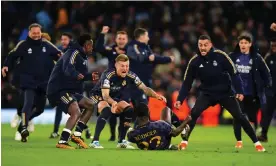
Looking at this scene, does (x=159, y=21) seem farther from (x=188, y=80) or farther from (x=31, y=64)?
(x=188, y=80)

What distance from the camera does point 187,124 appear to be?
14242 millimetres

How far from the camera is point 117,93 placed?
14602mm

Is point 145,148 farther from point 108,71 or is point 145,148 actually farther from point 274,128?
point 274,128

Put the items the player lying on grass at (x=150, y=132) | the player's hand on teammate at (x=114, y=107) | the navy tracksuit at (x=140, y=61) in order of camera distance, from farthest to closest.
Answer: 1. the navy tracksuit at (x=140, y=61)
2. the player's hand on teammate at (x=114, y=107)
3. the player lying on grass at (x=150, y=132)

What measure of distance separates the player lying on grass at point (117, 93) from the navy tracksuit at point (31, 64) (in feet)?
7.73

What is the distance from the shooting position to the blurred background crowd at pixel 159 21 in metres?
28.5

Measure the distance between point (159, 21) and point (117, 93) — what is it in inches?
614

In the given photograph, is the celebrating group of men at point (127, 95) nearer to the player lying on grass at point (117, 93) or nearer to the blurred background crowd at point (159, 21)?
the player lying on grass at point (117, 93)

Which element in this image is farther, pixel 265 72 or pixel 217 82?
pixel 265 72

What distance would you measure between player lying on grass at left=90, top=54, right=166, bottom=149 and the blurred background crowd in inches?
507

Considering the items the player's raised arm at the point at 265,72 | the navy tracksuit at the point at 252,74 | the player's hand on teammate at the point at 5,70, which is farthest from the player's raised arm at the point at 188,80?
the player's hand on teammate at the point at 5,70

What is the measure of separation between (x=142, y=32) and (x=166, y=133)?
5058mm

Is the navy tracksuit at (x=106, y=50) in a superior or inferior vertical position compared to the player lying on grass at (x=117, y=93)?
superior

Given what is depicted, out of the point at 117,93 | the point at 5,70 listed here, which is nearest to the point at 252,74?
the point at 117,93
